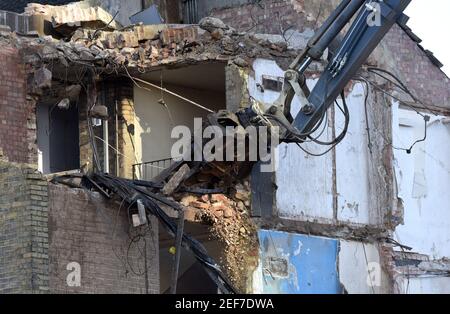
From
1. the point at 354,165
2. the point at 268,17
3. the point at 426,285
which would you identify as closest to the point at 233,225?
the point at 354,165

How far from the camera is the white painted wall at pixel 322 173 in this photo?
25141 mm

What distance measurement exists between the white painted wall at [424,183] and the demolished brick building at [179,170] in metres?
0.05

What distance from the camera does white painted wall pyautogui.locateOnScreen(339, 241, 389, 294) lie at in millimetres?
25797

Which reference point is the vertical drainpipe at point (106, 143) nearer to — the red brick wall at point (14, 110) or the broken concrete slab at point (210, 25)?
the red brick wall at point (14, 110)

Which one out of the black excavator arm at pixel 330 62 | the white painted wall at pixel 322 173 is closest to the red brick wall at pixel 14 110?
the black excavator arm at pixel 330 62

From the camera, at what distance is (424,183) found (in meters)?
28.9

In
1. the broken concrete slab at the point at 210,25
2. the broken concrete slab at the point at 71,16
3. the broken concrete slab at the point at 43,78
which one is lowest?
the broken concrete slab at the point at 43,78

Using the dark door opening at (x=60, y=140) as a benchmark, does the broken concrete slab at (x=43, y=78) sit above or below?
above

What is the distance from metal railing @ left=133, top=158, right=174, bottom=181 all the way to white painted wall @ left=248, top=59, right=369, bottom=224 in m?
1.98

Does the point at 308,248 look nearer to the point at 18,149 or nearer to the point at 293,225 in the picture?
the point at 293,225

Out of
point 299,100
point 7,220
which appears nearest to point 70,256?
point 7,220

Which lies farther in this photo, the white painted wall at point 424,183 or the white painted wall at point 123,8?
the white painted wall at point 424,183

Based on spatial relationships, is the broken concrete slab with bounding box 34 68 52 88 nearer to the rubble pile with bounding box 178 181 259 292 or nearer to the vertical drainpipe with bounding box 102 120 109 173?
the vertical drainpipe with bounding box 102 120 109 173

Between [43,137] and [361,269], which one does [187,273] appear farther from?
[43,137]
